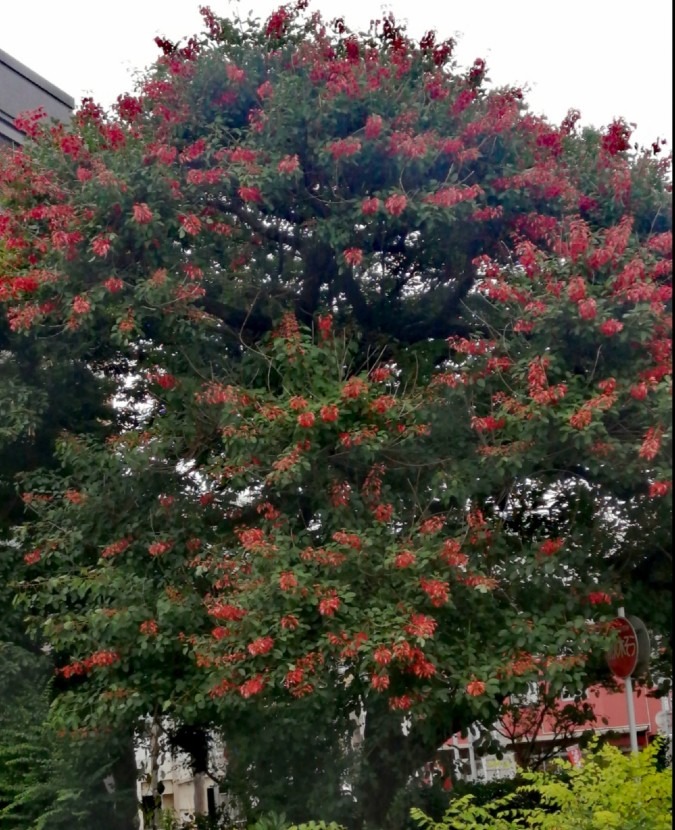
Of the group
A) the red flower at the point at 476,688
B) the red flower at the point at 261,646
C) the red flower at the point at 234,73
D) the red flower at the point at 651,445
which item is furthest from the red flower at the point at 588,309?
the red flower at the point at 234,73

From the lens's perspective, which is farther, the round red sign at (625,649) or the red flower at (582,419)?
the round red sign at (625,649)

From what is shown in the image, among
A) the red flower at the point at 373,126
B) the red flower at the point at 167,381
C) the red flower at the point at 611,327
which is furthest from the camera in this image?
the red flower at the point at 167,381

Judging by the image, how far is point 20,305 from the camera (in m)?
8.82

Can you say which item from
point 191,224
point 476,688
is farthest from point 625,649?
point 191,224

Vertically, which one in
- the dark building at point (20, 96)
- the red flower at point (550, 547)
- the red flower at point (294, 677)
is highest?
the dark building at point (20, 96)

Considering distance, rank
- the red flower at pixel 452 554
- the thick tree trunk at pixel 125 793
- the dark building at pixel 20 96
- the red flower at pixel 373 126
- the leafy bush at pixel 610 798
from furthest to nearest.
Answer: the dark building at pixel 20 96, the thick tree trunk at pixel 125 793, the red flower at pixel 373 126, the red flower at pixel 452 554, the leafy bush at pixel 610 798

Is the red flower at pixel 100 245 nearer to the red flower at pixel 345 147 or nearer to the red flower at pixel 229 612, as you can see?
the red flower at pixel 345 147

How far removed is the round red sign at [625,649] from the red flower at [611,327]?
221cm

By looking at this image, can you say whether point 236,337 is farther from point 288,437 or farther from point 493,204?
point 493,204

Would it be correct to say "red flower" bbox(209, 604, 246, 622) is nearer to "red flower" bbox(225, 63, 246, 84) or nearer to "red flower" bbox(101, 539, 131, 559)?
"red flower" bbox(101, 539, 131, 559)

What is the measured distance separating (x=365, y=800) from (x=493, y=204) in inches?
184

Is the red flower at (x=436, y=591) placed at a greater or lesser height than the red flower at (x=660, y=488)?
lesser

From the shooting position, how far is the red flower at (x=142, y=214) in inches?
317

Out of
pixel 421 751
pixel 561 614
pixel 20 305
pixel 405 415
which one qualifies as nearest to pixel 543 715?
pixel 421 751
